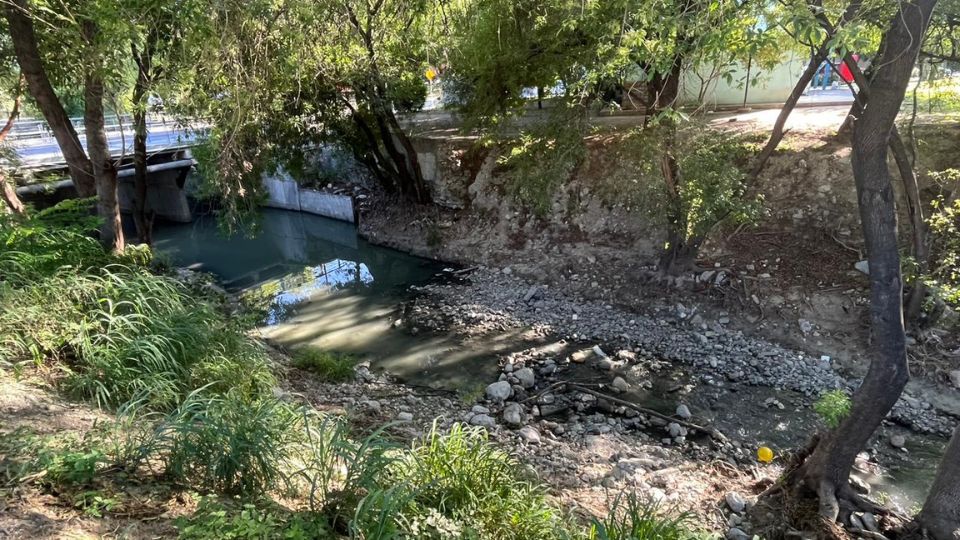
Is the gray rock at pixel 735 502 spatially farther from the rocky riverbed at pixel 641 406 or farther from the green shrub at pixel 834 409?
the green shrub at pixel 834 409

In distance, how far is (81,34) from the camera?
5680 millimetres

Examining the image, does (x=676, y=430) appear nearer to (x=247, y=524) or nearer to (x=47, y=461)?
(x=247, y=524)

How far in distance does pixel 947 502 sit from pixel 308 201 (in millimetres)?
16855

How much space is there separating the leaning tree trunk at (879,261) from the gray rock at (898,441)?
1881 millimetres

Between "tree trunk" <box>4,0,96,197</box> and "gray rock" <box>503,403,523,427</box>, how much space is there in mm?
6685

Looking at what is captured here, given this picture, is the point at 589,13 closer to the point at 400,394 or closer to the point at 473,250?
the point at 400,394

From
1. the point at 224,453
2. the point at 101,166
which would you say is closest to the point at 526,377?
the point at 224,453

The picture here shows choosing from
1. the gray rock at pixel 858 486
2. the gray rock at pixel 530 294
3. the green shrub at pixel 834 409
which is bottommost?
the gray rock at pixel 858 486

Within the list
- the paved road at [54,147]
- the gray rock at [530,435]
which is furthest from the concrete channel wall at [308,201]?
the gray rock at [530,435]

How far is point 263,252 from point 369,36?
8522 millimetres

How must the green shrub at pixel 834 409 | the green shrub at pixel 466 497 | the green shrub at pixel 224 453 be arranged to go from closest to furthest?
the green shrub at pixel 466 497 < the green shrub at pixel 224 453 < the green shrub at pixel 834 409

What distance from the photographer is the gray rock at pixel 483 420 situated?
6.11m

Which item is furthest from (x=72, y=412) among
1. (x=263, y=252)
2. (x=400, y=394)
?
(x=263, y=252)

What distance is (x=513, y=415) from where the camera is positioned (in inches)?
250
